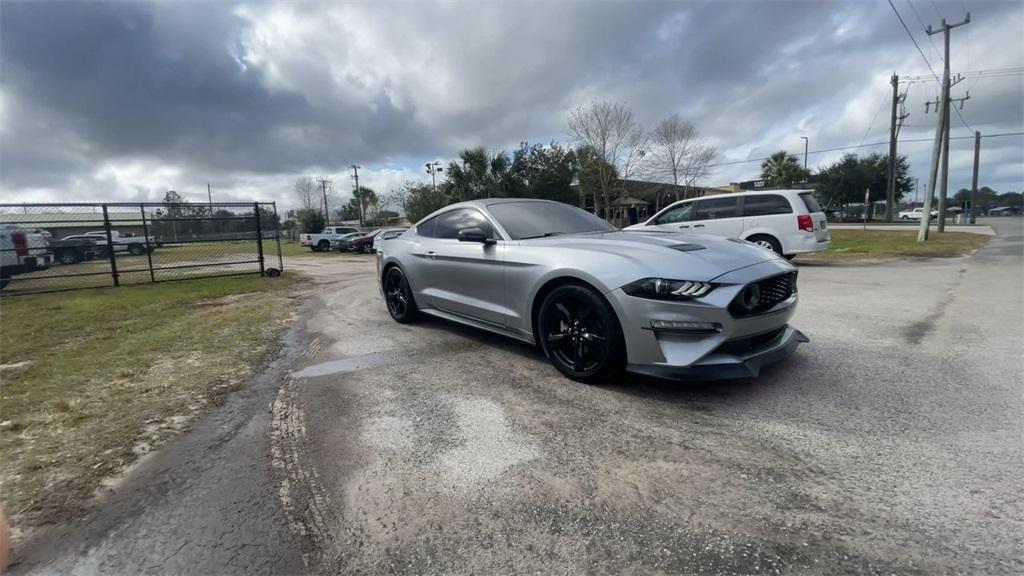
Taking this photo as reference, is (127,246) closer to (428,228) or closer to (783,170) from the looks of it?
(428,228)

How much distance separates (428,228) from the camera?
5445 mm

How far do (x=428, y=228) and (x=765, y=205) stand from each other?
7.66m

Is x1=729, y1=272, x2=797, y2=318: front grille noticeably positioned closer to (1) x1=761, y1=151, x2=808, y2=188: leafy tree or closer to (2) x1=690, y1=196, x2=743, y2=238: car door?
(2) x1=690, y1=196, x2=743, y2=238: car door

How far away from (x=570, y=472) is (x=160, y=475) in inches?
84.1

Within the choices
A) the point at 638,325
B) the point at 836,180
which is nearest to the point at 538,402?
the point at 638,325

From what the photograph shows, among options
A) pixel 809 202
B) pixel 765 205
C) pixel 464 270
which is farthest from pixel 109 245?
pixel 809 202

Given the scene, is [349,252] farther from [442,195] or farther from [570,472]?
[570,472]

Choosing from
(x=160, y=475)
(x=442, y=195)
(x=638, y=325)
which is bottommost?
(x=160, y=475)

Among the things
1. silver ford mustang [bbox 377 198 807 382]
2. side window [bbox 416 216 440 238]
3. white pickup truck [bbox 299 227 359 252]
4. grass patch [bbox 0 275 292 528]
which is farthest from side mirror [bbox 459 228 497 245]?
white pickup truck [bbox 299 227 359 252]

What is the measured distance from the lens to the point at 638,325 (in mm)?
3023

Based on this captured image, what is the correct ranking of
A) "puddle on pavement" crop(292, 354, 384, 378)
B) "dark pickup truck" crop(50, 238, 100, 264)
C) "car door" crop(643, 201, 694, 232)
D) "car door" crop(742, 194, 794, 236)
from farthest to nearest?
"car door" crop(643, 201, 694, 232) < "dark pickup truck" crop(50, 238, 100, 264) < "car door" crop(742, 194, 794, 236) < "puddle on pavement" crop(292, 354, 384, 378)

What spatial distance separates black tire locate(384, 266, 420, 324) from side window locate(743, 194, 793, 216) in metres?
7.76

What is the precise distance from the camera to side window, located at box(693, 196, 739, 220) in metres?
10.3

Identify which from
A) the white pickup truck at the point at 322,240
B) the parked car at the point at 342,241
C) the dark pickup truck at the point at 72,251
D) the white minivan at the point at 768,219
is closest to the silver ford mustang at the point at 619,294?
the white minivan at the point at 768,219
